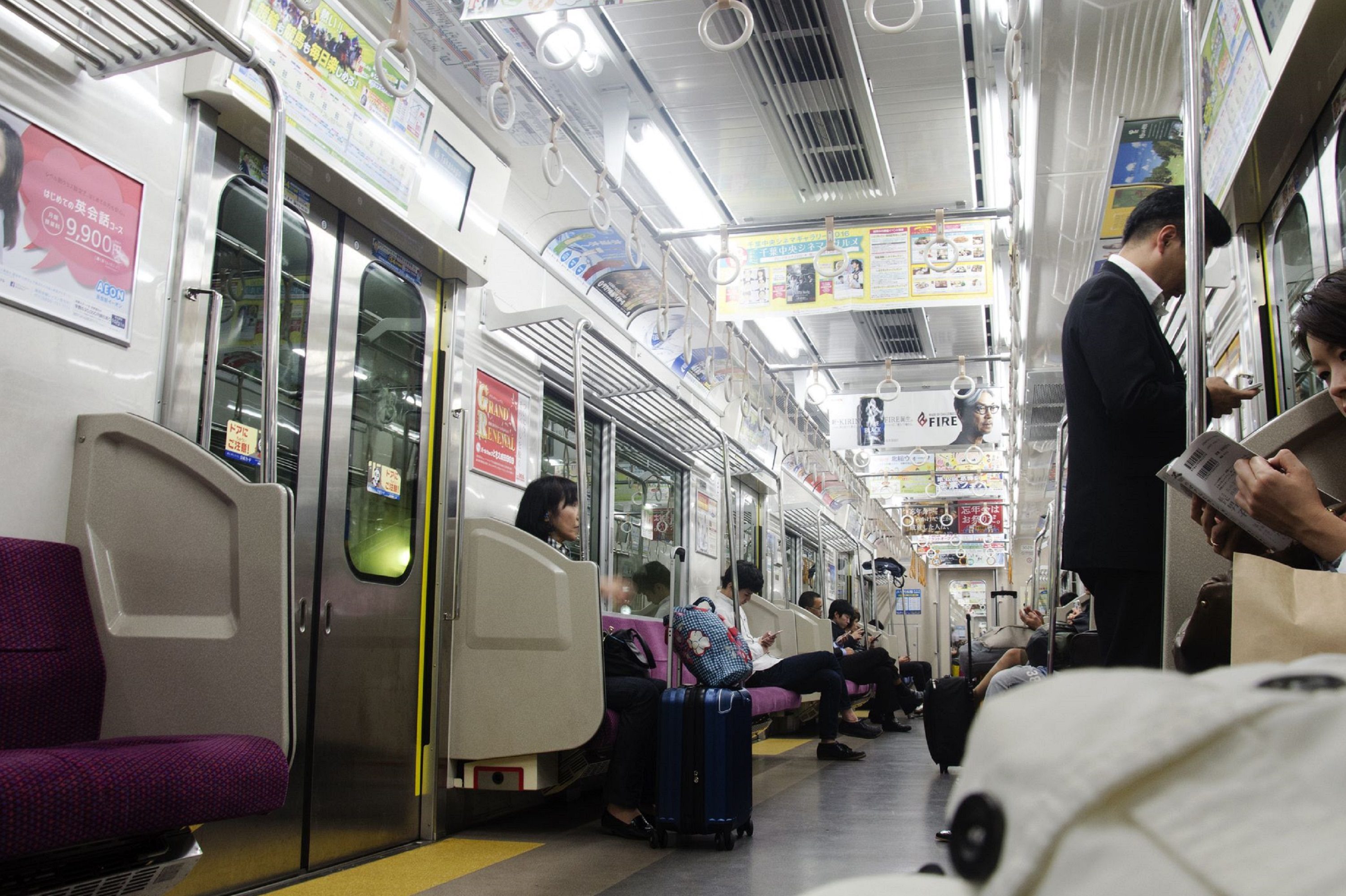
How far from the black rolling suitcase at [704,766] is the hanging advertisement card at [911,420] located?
5.81 metres

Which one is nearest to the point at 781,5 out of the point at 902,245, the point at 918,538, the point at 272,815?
the point at 902,245

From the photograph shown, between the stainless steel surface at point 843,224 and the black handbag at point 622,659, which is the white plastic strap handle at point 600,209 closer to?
the black handbag at point 622,659

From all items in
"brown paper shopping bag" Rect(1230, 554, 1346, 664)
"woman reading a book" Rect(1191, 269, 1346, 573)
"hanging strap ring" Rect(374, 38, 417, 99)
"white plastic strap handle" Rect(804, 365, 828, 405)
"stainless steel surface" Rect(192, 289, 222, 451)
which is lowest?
Result: "brown paper shopping bag" Rect(1230, 554, 1346, 664)

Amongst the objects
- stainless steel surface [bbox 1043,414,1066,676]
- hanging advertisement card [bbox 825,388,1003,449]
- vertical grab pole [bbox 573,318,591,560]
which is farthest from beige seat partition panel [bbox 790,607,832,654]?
stainless steel surface [bbox 1043,414,1066,676]

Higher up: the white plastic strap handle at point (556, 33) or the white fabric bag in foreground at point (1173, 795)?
the white plastic strap handle at point (556, 33)

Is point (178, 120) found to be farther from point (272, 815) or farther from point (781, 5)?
point (781, 5)

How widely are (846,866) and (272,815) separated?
1.83 m

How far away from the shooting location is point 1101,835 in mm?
363

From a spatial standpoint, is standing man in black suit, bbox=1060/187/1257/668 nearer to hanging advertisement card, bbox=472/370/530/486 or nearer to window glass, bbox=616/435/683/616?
hanging advertisement card, bbox=472/370/530/486

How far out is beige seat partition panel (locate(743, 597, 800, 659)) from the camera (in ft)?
28.8

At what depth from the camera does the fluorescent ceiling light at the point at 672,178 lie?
6.12 metres

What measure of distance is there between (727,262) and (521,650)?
3116 millimetres

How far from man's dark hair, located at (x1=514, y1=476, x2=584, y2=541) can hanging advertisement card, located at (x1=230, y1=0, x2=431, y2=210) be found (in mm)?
1307

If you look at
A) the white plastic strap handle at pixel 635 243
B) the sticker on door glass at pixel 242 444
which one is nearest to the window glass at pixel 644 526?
the white plastic strap handle at pixel 635 243
